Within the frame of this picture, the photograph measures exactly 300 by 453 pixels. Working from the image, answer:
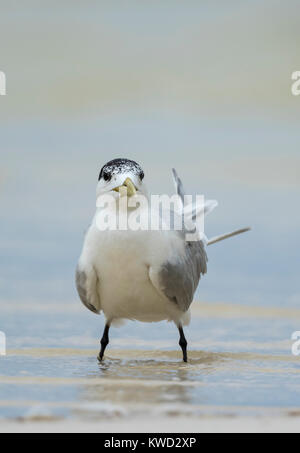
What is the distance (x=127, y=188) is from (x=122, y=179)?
7cm

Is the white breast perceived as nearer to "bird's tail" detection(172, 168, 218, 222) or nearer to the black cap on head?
the black cap on head

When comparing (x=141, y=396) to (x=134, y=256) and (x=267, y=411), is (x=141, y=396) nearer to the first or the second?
(x=267, y=411)

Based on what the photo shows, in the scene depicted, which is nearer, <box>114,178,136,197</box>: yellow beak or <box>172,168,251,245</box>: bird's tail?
<box>114,178,136,197</box>: yellow beak

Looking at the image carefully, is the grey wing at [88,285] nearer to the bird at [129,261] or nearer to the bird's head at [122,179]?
the bird at [129,261]

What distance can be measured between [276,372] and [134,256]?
1.29 meters

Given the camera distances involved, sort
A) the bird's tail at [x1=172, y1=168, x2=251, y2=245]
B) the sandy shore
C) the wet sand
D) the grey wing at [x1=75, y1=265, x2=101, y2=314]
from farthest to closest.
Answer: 1. the bird's tail at [x1=172, y1=168, x2=251, y2=245]
2. the grey wing at [x1=75, y1=265, x2=101, y2=314]
3. the wet sand
4. the sandy shore

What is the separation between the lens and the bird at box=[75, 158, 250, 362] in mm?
6770

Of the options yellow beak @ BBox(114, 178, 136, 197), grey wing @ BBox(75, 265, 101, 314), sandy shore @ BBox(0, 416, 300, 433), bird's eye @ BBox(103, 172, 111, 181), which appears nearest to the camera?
sandy shore @ BBox(0, 416, 300, 433)

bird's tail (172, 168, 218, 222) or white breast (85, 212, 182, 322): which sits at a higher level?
bird's tail (172, 168, 218, 222)

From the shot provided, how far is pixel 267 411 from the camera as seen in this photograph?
204 inches

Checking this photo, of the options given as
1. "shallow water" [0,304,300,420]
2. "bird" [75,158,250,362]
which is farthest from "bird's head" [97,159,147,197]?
"shallow water" [0,304,300,420]

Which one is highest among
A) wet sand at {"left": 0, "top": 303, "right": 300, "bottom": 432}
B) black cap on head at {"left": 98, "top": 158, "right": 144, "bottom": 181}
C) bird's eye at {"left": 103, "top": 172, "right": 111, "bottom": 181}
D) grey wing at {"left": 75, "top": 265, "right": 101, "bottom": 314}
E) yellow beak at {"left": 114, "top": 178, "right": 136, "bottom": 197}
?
black cap on head at {"left": 98, "top": 158, "right": 144, "bottom": 181}

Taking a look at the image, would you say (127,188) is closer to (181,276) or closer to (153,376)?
(181,276)

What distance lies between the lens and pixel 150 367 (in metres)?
6.96
